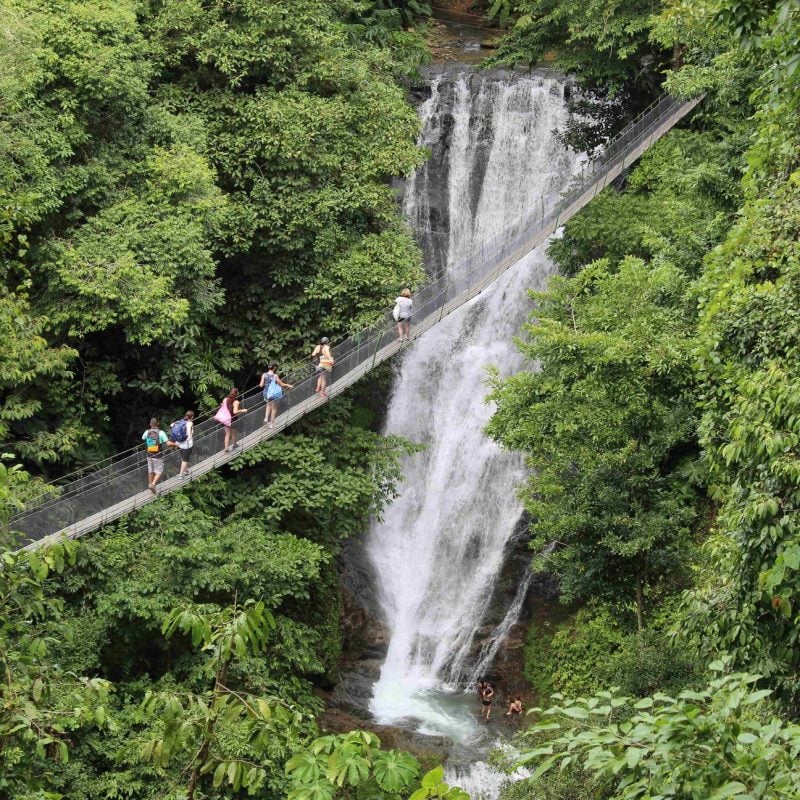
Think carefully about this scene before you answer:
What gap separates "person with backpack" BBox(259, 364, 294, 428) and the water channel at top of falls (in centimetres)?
325

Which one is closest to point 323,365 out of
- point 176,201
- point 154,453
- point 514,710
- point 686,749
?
point 154,453

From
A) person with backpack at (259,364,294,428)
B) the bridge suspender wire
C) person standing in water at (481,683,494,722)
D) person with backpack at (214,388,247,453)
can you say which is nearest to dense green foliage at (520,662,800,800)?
the bridge suspender wire

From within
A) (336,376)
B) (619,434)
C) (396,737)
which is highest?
(336,376)

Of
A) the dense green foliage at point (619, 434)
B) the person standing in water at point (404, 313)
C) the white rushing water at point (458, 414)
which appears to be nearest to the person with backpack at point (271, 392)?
the person standing in water at point (404, 313)

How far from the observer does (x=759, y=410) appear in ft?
35.6

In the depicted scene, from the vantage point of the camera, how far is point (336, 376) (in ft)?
63.5

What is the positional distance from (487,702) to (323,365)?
610cm

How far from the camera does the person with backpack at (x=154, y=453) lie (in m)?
17.3

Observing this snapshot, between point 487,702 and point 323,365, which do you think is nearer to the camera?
point 323,365

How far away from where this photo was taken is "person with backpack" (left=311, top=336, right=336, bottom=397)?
742 inches

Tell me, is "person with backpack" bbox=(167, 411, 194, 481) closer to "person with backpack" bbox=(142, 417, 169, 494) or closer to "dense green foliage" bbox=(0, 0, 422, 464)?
"person with backpack" bbox=(142, 417, 169, 494)

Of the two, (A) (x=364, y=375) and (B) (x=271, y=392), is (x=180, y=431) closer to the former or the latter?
(B) (x=271, y=392)

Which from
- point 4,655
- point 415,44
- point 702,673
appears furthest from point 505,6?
point 4,655

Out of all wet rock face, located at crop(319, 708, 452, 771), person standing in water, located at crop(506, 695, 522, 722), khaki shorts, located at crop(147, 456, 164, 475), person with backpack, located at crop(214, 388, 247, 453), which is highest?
person with backpack, located at crop(214, 388, 247, 453)
